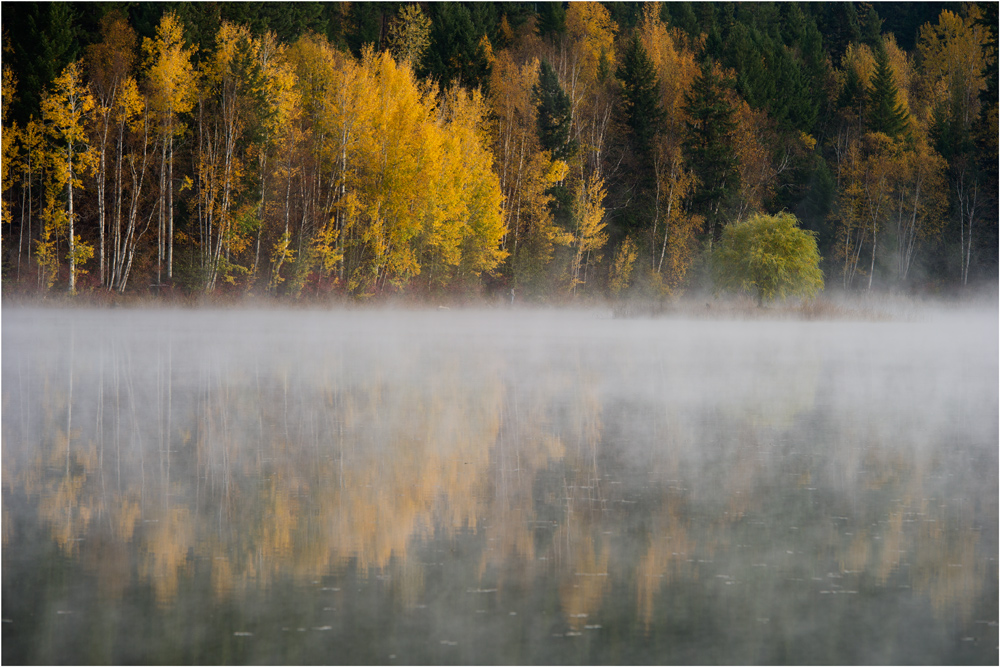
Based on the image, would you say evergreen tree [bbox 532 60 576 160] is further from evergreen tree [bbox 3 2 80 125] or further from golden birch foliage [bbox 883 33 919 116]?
golden birch foliage [bbox 883 33 919 116]

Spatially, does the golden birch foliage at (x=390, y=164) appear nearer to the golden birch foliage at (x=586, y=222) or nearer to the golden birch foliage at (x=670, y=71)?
the golden birch foliage at (x=586, y=222)

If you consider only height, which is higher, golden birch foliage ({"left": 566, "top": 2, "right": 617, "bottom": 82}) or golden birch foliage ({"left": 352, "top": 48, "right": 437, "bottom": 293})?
golden birch foliage ({"left": 566, "top": 2, "right": 617, "bottom": 82})

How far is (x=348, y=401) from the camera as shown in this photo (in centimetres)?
1200

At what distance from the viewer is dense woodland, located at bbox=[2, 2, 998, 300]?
37062 millimetres

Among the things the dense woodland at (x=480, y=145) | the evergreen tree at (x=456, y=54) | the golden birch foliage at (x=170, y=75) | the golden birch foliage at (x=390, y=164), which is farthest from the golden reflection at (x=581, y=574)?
the evergreen tree at (x=456, y=54)

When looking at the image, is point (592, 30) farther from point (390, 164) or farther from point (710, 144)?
point (390, 164)

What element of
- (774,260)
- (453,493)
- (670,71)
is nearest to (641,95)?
(670,71)

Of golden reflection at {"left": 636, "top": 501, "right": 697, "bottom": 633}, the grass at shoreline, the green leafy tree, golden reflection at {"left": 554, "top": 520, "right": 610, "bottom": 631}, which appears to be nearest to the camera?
golden reflection at {"left": 554, "top": 520, "right": 610, "bottom": 631}

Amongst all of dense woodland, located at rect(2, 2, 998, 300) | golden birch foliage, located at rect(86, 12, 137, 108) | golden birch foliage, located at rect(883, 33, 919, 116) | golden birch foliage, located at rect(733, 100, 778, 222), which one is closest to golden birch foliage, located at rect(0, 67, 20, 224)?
dense woodland, located at rect(2, 2, 998, 300)

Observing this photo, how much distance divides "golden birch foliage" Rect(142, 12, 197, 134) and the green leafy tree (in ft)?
67.5

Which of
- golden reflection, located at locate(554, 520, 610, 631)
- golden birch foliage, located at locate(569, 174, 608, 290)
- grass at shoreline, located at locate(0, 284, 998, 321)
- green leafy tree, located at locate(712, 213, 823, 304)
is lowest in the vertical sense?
golden reflection, located at locate(554, 520, 610, 631)

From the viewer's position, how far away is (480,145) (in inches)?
1847

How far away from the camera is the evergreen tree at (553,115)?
4862 cm

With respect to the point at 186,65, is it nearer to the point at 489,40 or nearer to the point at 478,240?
the point at 478,240
